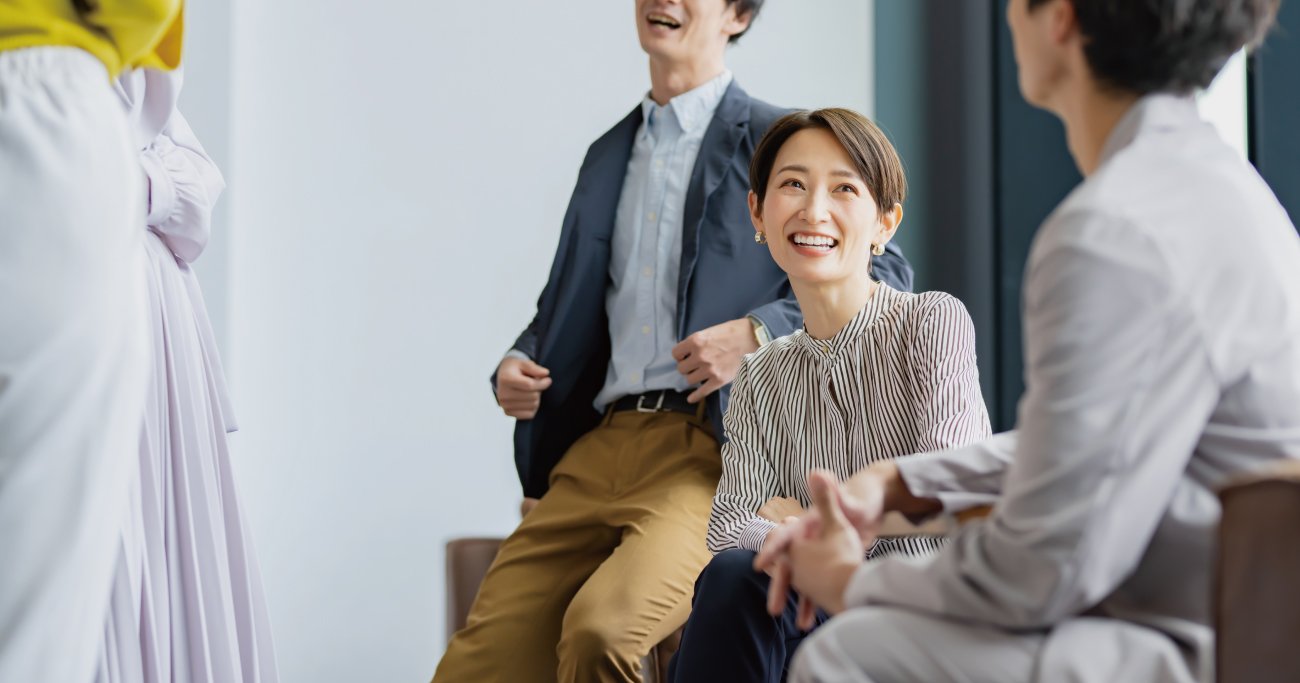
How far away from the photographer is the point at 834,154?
196 cm

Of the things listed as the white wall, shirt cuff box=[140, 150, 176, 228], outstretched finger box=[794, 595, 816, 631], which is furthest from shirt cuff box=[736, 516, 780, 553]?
the white wall

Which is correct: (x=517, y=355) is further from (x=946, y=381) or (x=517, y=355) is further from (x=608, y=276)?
(x=946, y=381)

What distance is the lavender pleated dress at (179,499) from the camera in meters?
1.66

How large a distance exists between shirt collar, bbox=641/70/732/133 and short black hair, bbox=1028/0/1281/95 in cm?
145

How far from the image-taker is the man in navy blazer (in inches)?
82.7

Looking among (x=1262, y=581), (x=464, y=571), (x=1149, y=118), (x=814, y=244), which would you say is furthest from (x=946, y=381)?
(x=464, y=571)

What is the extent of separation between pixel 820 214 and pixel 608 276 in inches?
25.2

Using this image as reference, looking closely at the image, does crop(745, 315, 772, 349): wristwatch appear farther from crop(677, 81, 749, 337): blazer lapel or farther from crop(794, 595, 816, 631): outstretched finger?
crop(794, 595, 816, 631): outstretched finger

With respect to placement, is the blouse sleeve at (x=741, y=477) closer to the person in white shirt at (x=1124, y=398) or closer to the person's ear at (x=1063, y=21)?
the person in white shirt at (x=1124, y=398)

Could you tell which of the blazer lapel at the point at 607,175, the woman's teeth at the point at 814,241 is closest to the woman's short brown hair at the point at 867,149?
the woman's teeth at the point at 814,241

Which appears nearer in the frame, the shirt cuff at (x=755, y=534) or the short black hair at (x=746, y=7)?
the shirt cuff at (x=755, y=534)

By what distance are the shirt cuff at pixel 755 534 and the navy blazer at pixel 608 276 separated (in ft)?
1.23

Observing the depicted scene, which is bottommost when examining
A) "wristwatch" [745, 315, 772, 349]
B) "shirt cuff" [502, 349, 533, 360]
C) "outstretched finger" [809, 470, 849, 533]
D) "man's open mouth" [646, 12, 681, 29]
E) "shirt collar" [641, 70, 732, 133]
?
"outstretched finger" [809, 470, 849, 533]

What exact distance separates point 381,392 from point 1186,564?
2.81 meters
